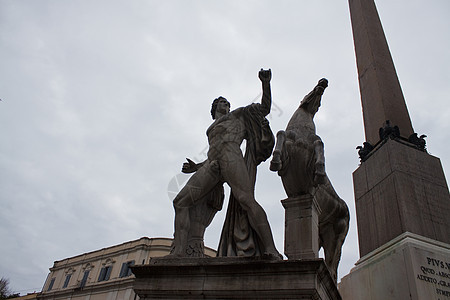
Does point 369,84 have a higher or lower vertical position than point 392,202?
higher

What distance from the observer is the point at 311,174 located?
19.5 feet

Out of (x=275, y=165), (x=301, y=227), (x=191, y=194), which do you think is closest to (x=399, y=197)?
(x=301, y=227)

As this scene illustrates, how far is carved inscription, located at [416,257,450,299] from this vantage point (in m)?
6.99

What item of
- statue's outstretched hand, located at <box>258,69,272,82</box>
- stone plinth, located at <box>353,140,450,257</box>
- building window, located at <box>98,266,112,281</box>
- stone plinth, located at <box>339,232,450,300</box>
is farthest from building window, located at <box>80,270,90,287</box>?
statue's outstretched hand, located at <box>258,69,272,82</box>

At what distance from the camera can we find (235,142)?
636 centimetres

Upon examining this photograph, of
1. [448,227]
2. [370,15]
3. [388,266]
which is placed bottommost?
[388,266]

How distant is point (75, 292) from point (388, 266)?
35.2 m

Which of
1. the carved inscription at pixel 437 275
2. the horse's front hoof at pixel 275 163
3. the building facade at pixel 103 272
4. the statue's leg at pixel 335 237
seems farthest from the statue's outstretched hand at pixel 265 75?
the building facade at pixel 103 272

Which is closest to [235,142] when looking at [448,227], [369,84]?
[448,227]

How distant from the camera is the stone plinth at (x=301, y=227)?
5.31 m

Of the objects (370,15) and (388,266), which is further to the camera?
(370,15)

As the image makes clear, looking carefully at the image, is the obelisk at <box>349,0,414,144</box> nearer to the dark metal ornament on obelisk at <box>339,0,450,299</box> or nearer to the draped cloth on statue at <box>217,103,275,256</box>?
the dark metal ornament on obelisk at <box>339,0,450,299</box>

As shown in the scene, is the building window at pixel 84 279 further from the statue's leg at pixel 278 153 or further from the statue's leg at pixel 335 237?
the statue's leg at pixel 278 153

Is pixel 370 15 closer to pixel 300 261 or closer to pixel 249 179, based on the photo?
pixel 249 179
